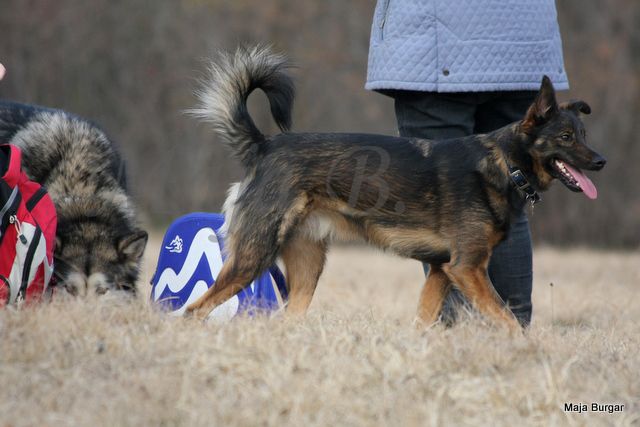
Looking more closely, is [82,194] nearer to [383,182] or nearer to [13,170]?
[13,170]

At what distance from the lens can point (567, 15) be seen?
637 inches

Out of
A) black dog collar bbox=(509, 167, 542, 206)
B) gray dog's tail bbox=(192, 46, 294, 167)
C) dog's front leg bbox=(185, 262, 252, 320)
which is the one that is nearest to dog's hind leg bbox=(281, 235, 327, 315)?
dog's front leg bbox=(185, 262, 252, 320)

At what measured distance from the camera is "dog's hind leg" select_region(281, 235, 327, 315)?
4857 millimetres

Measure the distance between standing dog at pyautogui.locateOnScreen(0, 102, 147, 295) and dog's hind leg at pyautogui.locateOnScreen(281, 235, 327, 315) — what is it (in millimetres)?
804

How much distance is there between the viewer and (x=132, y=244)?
185 inches

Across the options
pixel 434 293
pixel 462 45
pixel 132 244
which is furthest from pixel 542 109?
pixel 132 244

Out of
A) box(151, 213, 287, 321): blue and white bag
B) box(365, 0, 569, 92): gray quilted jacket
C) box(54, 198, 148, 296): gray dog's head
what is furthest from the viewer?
box(151, 213, 287, 321): blue and white bag

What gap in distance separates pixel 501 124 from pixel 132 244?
7.15 feet

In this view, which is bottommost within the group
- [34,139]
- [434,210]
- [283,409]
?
[283,409]

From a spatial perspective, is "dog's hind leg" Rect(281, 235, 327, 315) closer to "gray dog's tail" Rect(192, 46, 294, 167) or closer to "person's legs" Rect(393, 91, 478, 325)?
"gray dog's tail" Rect(192, 46, 294, 167)

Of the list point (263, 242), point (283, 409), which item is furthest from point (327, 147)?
point (283, 409)

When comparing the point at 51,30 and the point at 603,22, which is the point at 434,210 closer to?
the point at 603,22

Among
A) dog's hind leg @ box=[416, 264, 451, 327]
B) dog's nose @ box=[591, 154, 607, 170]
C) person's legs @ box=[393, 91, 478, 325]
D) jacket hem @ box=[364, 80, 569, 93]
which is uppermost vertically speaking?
jacket hem @ box=[364, 80, 569, 93]

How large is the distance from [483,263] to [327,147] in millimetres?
985
